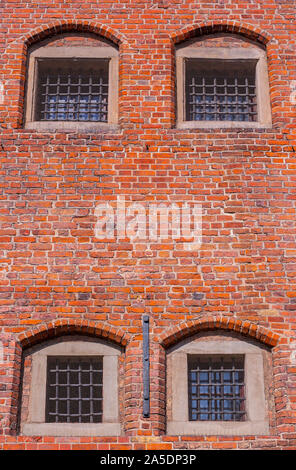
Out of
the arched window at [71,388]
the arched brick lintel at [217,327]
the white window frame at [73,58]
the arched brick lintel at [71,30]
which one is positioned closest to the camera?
the arched window at [71,388]

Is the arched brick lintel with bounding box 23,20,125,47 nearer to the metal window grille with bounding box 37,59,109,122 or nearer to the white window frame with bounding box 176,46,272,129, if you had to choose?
the metal window grille with bounding box 37,59,109,122

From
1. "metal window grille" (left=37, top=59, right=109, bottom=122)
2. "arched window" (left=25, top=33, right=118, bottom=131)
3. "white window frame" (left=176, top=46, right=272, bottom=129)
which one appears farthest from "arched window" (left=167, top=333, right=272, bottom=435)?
"metal window grille" (left=37, top=59, right=109, bottom=122)

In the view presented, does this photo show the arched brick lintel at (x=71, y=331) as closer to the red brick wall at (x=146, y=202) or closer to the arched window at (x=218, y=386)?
the red brick wall at (x=146, y=202)

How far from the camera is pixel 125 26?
8648 mm

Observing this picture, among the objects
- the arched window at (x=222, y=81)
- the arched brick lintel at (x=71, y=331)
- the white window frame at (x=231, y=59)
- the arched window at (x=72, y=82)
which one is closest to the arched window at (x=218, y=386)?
the arched brick lintel at (x=71, y=331)

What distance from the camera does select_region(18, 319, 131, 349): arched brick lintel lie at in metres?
7.15

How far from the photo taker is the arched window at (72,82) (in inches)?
330

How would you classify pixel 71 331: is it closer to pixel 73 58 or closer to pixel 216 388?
pixel 216 388

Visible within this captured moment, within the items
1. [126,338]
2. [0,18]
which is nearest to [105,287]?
[126,338]

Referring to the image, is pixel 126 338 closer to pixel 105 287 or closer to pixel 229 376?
pixel 105 287

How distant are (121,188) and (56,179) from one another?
717mm

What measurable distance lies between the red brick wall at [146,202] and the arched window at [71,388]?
5.1 inches

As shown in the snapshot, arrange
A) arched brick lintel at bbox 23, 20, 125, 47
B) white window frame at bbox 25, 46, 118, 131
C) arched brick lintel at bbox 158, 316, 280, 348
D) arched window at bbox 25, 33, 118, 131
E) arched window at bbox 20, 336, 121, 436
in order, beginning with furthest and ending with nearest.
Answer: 1. arched brick lintel at bbox 23, 20, 125, 47
2. arched window at bbox 25, 33, 118, 131
3. white window frame at bbox 25, 46, 118, 131
4. arched brick lintel at bbox 158, 316, 280, 348
5. arched window at bbox 20, 336, 121, 436
